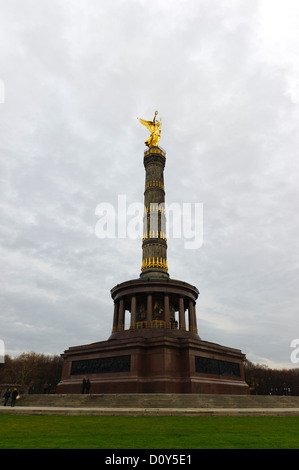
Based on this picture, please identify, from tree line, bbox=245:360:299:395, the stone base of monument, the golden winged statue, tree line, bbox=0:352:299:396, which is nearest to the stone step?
the stone base of monument

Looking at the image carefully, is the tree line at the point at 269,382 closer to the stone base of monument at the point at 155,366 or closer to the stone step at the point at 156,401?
the stone base of monument at the point at 155,366

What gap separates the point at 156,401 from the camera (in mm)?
16812

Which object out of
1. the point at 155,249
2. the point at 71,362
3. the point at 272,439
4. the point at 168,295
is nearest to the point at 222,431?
the point at 272,439

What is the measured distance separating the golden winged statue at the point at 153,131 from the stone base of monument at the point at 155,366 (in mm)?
24694

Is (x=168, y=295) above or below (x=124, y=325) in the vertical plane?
above

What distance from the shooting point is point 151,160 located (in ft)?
130

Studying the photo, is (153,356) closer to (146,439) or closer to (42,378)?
(146,439)

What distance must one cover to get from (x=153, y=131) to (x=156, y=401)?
3382 centimetres

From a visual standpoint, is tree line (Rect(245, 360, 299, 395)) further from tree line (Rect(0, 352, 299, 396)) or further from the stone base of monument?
the stone base of monument

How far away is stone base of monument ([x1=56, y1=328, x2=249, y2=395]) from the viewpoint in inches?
909

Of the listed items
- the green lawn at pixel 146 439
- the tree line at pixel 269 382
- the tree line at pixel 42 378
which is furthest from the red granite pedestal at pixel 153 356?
the tree line at pixel 269 382

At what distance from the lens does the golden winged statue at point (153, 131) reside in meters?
41.3
